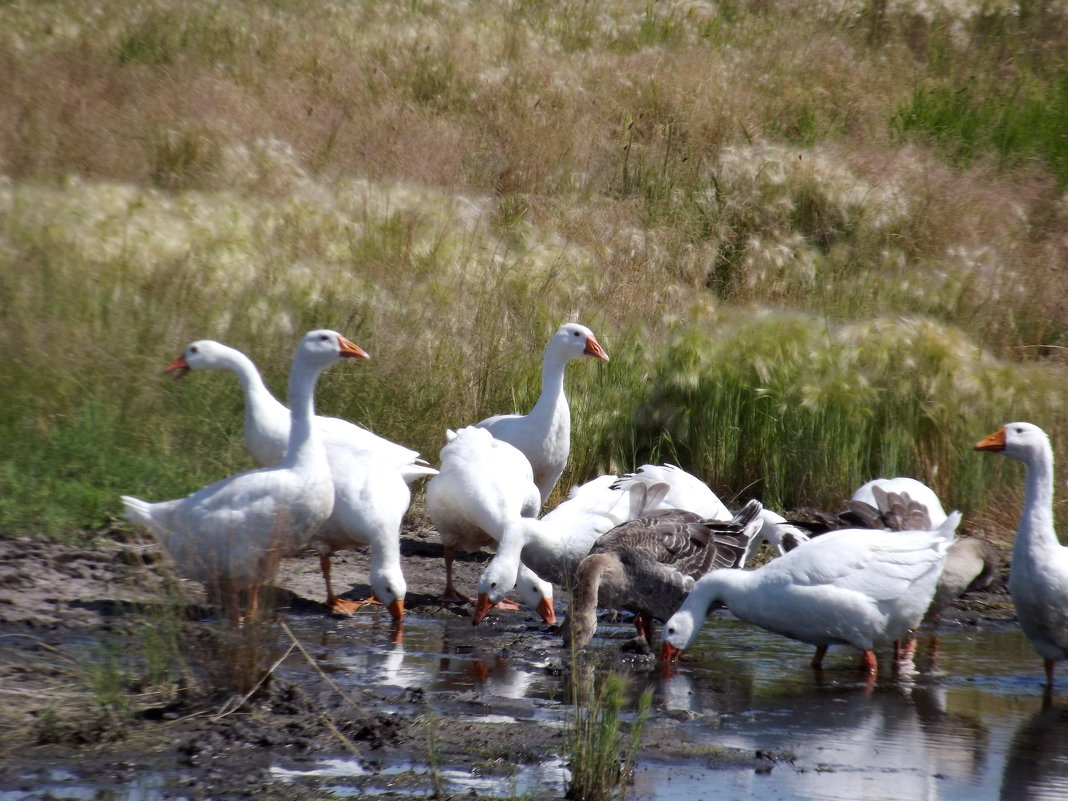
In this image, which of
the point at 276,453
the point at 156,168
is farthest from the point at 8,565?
the point at 156,168

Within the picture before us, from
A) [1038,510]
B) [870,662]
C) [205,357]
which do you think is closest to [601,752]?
[870,662]

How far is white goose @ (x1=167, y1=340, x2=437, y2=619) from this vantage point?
290 inches

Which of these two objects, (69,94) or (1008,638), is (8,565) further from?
(69,94)

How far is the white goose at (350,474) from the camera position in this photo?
24.2ft

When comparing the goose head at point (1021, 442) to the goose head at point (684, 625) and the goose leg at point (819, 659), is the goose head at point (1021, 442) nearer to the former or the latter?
the goose leg at point (819, 659)

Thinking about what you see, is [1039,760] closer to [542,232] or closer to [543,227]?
[542,232]

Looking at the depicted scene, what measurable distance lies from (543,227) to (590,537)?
21.5 ft

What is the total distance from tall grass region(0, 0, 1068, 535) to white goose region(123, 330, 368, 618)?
1211mm

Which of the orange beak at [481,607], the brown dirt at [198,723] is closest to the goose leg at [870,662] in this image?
the brown dirt at [198,723]

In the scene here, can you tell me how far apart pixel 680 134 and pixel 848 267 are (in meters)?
3.62

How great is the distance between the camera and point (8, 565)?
7.02 metres

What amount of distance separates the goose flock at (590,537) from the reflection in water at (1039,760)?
0.70 metres

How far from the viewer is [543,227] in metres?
14.0

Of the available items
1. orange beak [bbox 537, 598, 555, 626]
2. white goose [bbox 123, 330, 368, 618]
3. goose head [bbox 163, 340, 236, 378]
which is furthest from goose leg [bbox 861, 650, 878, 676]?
goose head [bbox 163, 340, 236, 378]
